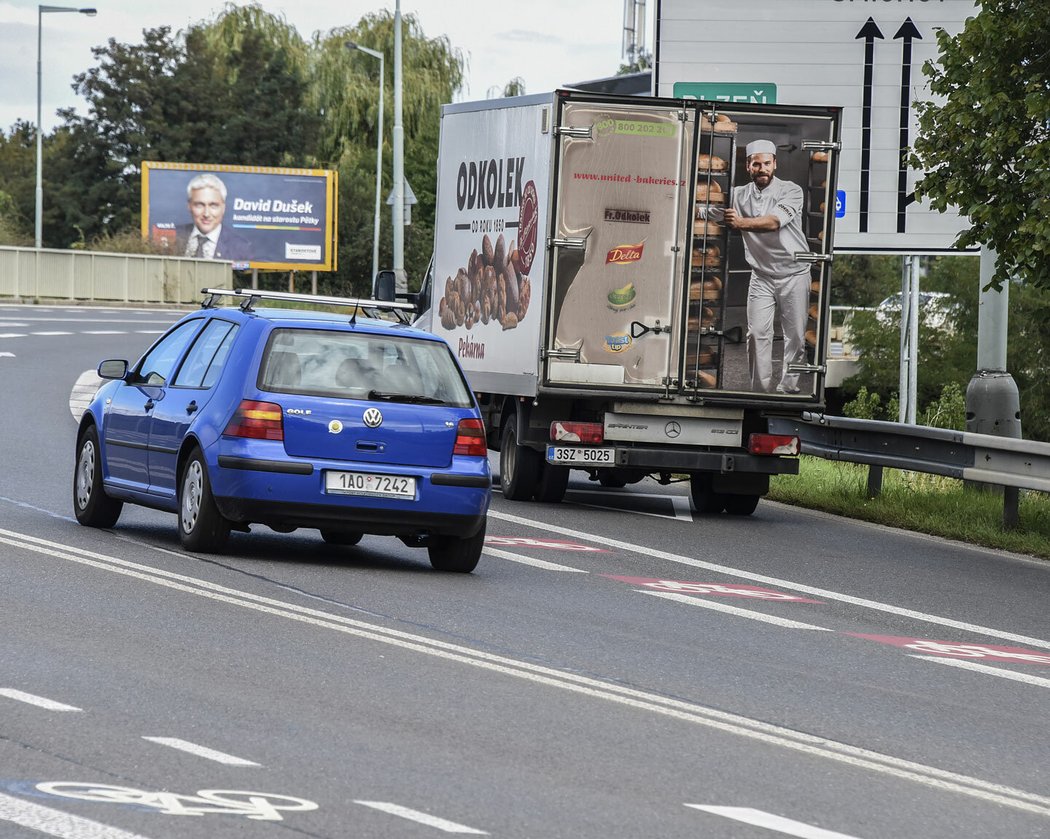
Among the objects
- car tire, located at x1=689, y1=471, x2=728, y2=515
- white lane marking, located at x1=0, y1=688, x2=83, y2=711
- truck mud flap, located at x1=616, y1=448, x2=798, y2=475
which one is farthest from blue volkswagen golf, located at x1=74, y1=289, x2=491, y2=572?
car tire, located at x1=689, y1=471, x2=728, y2=515

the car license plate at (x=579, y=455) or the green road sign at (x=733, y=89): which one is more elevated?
the green road sign at (x=733, y=89)

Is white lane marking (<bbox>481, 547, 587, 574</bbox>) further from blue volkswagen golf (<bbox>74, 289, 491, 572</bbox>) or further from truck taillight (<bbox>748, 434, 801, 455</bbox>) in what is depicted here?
truck taillight (<bbox>748, 434, 801, 455</bbox>)

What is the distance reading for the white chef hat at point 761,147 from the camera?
1664 centimetres

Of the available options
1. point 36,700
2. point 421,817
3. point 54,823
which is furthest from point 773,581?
point 54,823

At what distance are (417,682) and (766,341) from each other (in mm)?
9335

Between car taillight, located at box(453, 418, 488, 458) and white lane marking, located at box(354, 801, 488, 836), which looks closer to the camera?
white lane marking, located at box(354, 801, 488, 836)

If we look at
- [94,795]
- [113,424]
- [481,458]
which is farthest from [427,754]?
[113,424]

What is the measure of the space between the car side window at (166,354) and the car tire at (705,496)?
576 centimetres

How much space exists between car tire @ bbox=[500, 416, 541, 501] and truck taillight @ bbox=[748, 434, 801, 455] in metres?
1.82

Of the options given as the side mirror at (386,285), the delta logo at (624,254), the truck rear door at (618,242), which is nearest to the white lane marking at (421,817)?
the truck rear door at (618,242)

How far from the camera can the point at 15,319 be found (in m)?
47.3

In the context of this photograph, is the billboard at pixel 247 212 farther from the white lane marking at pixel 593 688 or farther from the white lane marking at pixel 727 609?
the white lane marking at pixel 593 688

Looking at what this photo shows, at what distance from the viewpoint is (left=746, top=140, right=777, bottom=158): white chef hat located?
16.6 metres

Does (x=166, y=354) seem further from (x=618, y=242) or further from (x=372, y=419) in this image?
(x=618, y=242)
